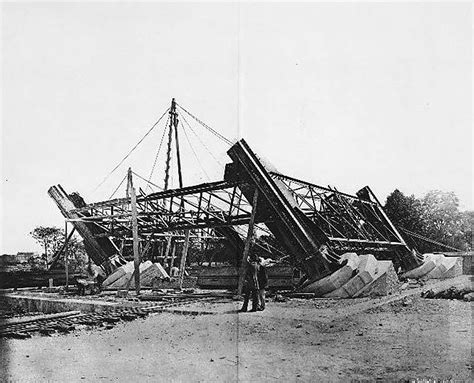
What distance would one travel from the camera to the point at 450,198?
4422 centimetres

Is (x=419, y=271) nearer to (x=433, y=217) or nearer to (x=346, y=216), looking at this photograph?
(x=346, y=216)

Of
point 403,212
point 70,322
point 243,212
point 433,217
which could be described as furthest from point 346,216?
point 433,217

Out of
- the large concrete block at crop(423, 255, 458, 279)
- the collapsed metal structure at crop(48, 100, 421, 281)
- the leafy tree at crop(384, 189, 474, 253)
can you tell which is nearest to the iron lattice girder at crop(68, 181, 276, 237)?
the collapsed metal structure at crop(48, 100, 421, 281)

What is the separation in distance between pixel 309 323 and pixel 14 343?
201 inches

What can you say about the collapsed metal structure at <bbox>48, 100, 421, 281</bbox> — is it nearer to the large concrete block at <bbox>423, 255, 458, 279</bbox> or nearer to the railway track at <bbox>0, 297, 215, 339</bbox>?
the large concrete block at <bbox>423, 255, 458, 279</bbox>

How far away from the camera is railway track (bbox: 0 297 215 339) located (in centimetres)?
855

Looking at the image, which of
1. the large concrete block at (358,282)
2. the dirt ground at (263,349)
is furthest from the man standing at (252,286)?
the large concrete block at (358,282)

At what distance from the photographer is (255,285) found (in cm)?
1009

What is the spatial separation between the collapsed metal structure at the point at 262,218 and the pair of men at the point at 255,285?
258 centimetres

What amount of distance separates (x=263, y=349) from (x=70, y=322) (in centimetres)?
512

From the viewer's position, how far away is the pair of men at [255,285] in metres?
9.97

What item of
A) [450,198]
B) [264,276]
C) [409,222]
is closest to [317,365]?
[264,276]

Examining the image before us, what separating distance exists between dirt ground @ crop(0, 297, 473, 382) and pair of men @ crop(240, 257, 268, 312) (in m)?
0.39

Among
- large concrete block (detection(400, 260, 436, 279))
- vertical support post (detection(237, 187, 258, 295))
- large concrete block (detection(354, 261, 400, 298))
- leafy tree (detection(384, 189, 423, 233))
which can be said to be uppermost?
leafy tree (detection(384, 189, 423, 233))
